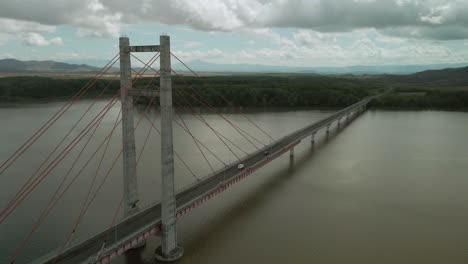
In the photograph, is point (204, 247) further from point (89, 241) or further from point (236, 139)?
point (236, 139)

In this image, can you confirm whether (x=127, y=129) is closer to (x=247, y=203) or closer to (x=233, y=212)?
(x=233, y=212)

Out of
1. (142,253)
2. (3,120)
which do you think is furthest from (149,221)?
(3,120)

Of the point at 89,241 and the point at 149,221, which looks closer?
the point at 89,241

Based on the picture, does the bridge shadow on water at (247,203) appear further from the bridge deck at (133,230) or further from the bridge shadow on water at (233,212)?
the bridge deck at (133,230)

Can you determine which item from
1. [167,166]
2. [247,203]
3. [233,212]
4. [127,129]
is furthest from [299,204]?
[127,129]

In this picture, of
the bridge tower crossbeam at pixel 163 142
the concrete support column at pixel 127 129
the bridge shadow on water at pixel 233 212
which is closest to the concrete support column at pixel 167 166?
the bridge tower crossbeam at pixel 163 142

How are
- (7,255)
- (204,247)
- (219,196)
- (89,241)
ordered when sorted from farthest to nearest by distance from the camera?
(219,196), (204,247), (7,255), (89,241)

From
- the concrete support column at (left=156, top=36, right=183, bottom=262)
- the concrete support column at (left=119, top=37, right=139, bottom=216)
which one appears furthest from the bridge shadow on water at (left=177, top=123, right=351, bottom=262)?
the concrete support column at (left=119, top=37, right=139, bottom=216)
